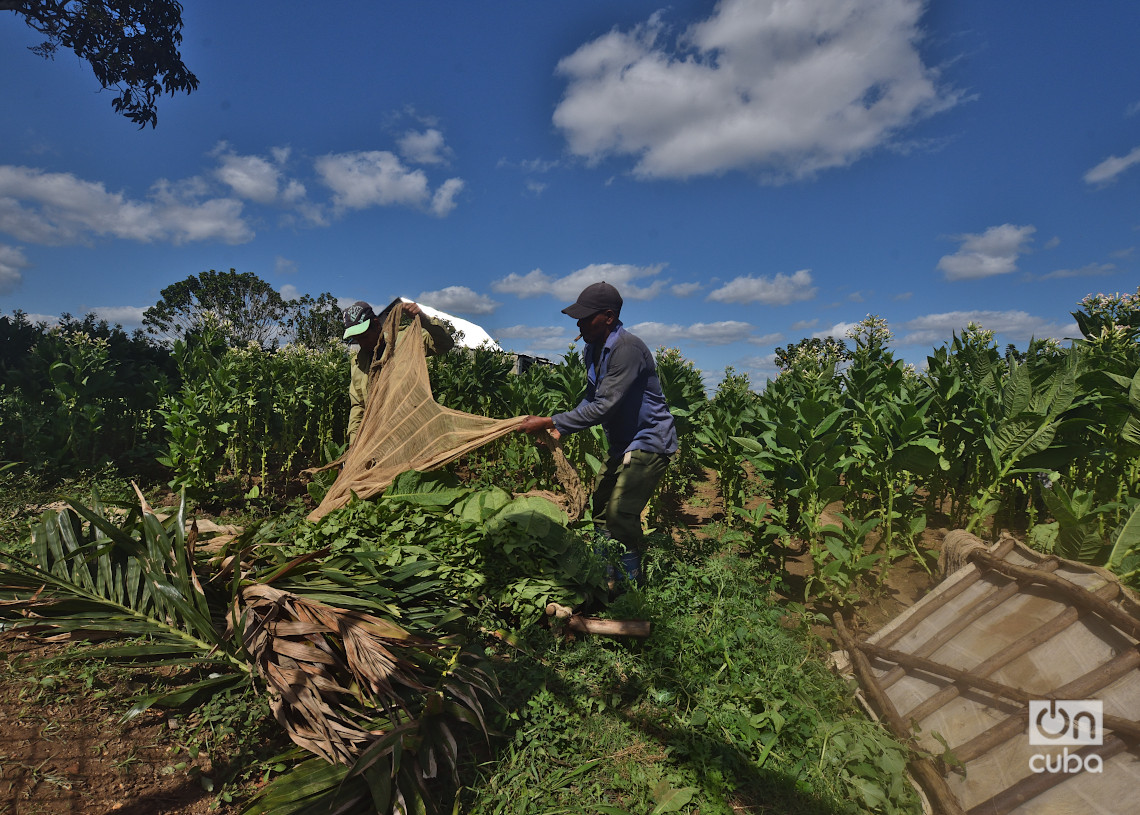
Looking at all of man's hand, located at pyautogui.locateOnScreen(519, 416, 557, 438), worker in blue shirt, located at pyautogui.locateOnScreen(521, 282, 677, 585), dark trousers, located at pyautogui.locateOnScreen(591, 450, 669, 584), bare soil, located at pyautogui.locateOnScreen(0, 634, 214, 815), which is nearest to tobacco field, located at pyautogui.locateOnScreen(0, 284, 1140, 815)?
bare soil, located at pyautogui.locateOnScreen(0, 634, 214, 815)

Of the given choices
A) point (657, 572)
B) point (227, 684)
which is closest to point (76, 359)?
point (227, 684)

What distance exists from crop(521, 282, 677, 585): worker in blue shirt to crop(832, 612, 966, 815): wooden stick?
1.50m

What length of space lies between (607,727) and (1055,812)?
69.4 inches

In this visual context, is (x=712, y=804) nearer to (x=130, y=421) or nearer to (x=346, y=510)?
(x=346, y=510)

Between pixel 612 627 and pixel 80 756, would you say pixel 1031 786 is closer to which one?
pixel 612 627

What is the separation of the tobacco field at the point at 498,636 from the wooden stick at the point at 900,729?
0.24ft

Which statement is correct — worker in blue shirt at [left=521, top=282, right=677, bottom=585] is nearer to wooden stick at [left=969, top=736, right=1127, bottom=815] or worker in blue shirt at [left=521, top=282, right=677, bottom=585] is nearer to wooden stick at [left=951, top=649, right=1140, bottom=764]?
wooden stick at [left=951, top=649, right=1140, bottom=764]

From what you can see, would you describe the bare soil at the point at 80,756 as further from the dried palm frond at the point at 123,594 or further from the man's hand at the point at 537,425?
the man's hand at the point at 537,425

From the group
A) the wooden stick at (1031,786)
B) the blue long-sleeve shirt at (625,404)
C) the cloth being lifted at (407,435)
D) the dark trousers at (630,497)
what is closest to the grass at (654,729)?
the wooden stick at (1031,786)

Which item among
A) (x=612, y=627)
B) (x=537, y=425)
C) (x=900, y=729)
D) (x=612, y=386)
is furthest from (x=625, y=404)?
(x=900, y=729)

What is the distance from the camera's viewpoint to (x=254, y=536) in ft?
9.62

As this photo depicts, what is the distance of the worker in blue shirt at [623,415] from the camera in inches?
152

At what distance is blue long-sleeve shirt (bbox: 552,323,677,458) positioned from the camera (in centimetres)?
384

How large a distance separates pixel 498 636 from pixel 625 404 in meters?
1.86
